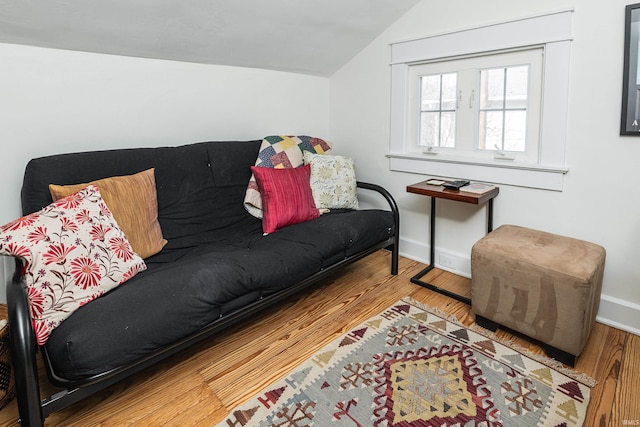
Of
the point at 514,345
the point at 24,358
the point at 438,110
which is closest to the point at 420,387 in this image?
the point at 514,345

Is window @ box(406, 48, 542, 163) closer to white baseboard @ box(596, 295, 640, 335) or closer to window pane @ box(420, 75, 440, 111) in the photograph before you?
window pane @ box(420, 75, 440, 111)

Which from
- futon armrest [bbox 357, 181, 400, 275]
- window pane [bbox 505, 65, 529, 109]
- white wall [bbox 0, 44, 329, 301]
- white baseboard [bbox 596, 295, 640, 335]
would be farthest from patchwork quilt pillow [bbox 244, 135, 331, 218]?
white baseboard [bbox 596, 295, 640, 335]

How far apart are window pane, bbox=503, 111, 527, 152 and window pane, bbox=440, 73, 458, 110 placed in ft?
1.32

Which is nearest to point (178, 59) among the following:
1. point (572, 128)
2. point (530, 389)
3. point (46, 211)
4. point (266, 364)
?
point (46, 211)

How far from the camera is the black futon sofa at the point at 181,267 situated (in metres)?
→ 1.30

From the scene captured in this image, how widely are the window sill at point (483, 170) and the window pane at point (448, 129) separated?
4.3 inches

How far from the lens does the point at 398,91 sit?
117 inches

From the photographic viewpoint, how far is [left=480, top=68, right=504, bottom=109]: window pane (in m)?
2.53

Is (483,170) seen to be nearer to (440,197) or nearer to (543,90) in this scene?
(440,197)

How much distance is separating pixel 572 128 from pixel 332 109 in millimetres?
1952

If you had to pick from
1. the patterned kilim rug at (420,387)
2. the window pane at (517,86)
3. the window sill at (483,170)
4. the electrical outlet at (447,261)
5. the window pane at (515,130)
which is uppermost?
the window pane at (517,86)

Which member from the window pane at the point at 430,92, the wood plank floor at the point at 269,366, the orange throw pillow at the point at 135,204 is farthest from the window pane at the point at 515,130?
the orange throw pillow at the point at 135,204

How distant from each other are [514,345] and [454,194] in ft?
2.92

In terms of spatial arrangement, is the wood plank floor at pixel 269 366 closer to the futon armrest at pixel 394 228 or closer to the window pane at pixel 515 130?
the futon armrest at pixel 394 228
